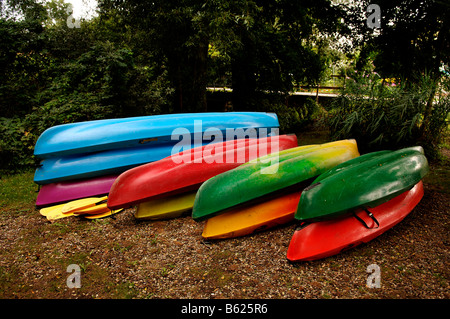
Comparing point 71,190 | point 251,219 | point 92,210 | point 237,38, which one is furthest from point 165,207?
point 237,38

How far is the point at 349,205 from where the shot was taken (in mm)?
2209

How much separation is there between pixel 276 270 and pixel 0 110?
623 cm

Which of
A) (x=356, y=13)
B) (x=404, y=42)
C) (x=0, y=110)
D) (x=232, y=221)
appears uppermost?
(x=356, y=13)

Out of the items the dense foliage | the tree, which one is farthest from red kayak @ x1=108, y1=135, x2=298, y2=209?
the tree

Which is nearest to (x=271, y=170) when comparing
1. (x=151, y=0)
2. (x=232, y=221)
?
(x=232, y=221)

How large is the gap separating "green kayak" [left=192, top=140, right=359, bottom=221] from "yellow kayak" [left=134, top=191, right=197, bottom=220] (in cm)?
62

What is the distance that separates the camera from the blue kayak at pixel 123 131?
382 cm

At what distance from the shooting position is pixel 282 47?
7535mm

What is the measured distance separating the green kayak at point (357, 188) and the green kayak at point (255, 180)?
1.27 ft

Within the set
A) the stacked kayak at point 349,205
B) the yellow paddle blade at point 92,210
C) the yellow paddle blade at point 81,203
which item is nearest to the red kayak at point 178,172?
the yellow paddle blade at point 92,210

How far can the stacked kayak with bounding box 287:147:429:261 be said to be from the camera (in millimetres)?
2229

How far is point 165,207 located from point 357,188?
1938mm

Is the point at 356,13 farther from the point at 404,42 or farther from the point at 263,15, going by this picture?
the point at 263,15

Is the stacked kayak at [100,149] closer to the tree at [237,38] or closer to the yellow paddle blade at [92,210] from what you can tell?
the yellow paddle blade at [92,210]
